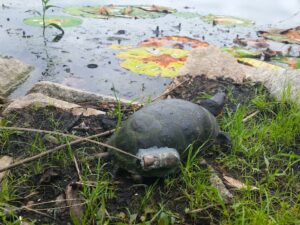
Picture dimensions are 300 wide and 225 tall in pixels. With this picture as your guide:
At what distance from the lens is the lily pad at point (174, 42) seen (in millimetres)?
4820

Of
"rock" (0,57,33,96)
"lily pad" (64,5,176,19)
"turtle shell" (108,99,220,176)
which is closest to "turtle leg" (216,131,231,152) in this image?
"turtle shell" (108,99,220,176)

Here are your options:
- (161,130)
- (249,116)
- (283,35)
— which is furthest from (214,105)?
(283,35)

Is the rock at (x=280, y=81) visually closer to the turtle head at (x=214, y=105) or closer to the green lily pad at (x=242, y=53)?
the turtle head at (x=214, y=105)

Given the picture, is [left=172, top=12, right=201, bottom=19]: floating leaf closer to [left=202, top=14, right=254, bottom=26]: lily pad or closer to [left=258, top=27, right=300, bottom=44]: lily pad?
[left=202, top=14, right=254, bottom=26]: lily pad

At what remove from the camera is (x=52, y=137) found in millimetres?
2404

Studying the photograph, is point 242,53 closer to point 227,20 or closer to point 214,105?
point 227,20

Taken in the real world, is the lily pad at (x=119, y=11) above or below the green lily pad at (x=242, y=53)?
above

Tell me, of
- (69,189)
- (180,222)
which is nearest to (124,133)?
(69,189)

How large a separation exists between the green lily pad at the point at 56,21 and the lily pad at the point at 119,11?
359 mm

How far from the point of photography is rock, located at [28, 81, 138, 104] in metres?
3.19

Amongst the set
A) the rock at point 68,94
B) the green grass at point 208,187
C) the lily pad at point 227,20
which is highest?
the lily pad at point 227,20

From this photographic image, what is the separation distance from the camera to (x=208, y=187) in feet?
6.54

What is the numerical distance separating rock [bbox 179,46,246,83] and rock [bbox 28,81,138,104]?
3.10 ft

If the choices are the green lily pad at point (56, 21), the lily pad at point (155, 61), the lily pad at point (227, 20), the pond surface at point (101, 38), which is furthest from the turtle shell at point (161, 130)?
the lily pad at point (227, 20)
